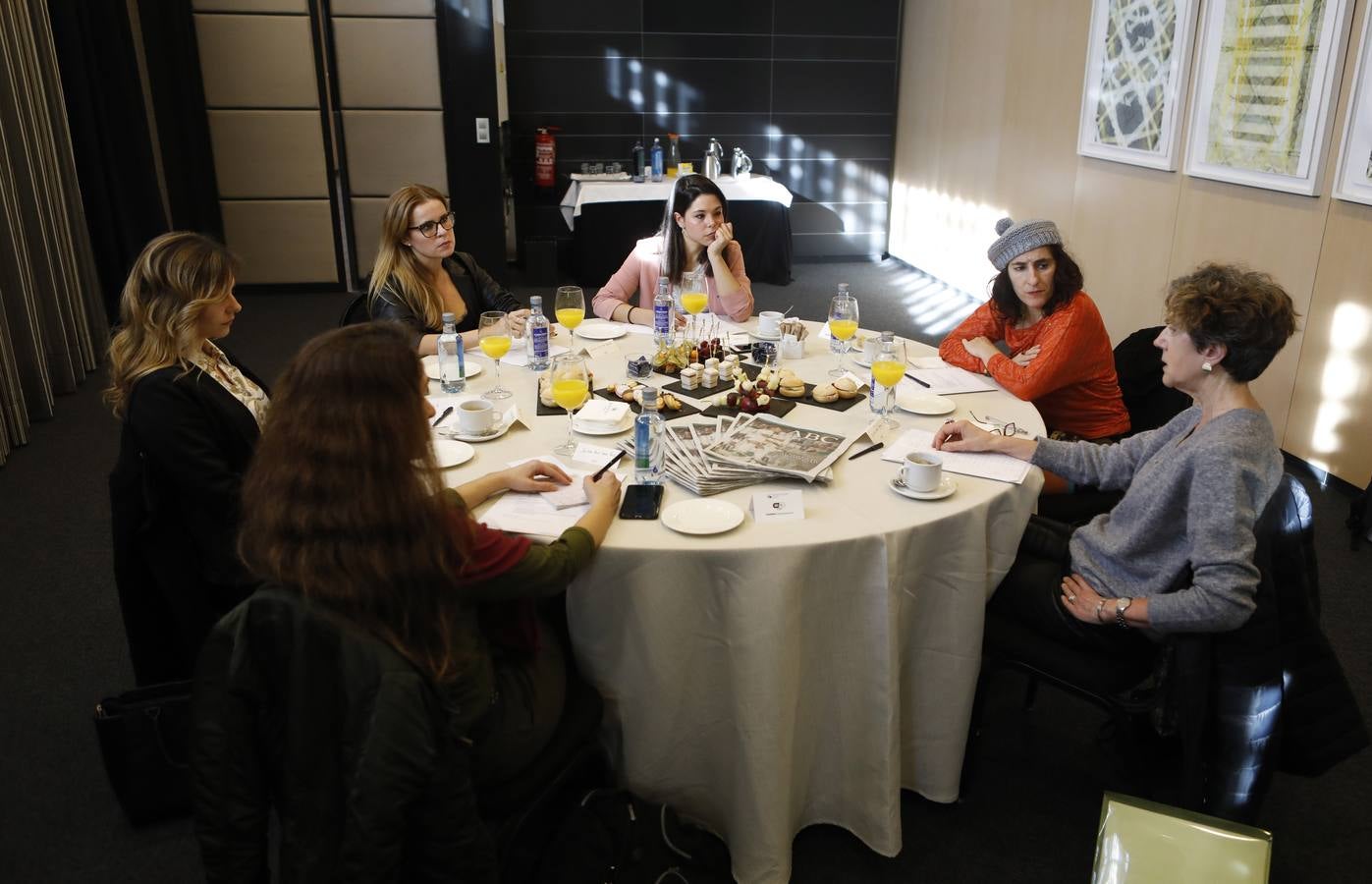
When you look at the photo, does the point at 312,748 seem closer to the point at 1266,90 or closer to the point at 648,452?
the point at 648,452

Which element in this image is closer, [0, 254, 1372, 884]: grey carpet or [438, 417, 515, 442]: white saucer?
[0, 254, 1372, 884]: grey carpet

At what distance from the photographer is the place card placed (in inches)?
75.0

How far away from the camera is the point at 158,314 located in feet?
Result: 6.80

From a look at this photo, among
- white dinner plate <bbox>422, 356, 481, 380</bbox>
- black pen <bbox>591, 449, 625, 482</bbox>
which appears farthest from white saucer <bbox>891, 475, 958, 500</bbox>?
white dinner plate <bbox>422, 356, 481, 380</bbox>

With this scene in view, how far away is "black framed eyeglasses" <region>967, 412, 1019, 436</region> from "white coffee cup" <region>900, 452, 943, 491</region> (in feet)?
1.45

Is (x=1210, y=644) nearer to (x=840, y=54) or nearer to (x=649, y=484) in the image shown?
(x=649, y=484)

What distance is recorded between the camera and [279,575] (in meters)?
1.36

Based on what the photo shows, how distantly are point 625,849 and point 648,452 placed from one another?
0.79m

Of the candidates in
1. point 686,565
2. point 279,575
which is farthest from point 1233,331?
point 279,575

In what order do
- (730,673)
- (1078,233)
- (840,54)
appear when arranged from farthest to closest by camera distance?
(840,54) → (1078,233) → (730,673)

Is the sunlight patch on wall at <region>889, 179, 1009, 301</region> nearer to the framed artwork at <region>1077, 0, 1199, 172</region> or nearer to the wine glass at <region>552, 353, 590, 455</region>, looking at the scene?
the framed artwork at <region>1077, 0, 1199, 172</region>

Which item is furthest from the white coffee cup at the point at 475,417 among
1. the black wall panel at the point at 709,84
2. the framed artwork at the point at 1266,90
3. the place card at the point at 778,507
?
the black wall panel at the point at 709,84

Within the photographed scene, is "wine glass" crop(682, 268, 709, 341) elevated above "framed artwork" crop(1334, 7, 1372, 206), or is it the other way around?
"framed artwork" crop(1334, 7, 1372, 206)

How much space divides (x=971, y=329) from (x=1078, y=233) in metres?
3.17
